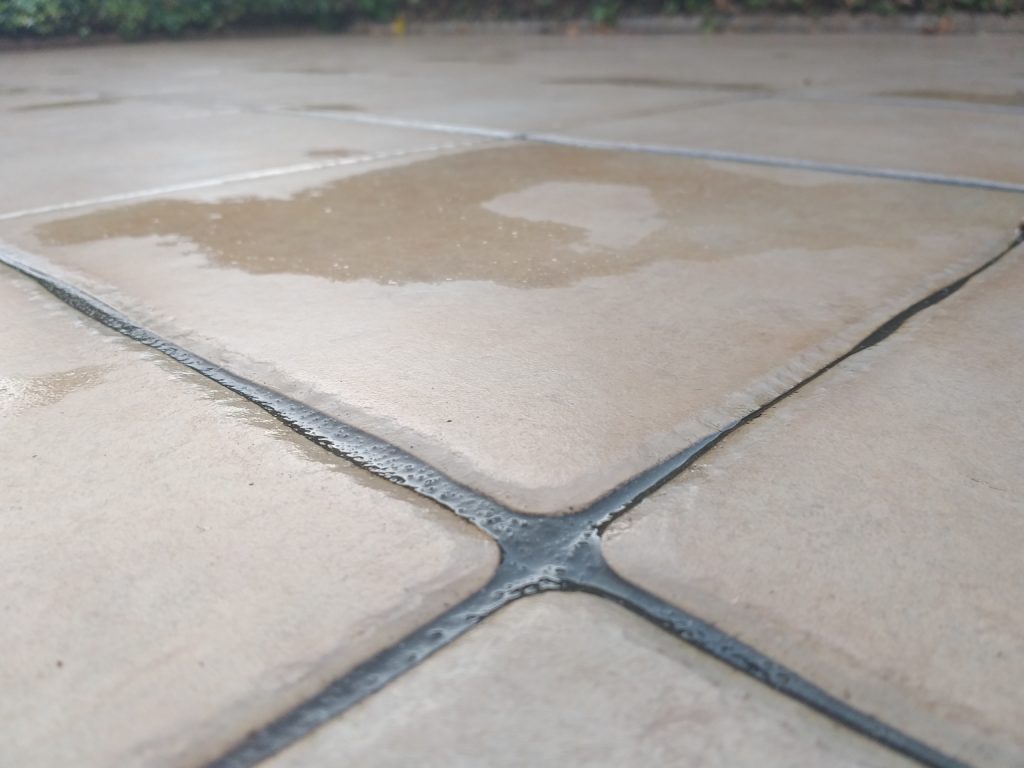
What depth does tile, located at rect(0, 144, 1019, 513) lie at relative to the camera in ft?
2.26

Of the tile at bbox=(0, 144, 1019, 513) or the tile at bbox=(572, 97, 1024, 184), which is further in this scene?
the tile at bbox=(572, 97, 1024, 184)

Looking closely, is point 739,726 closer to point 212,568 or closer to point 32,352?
point 212,568

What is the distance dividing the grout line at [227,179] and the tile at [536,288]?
0.22ft

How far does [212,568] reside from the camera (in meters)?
0.53

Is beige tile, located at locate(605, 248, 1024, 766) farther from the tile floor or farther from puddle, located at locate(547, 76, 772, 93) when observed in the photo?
puddle, located at locate(547, 76, 772, 93)

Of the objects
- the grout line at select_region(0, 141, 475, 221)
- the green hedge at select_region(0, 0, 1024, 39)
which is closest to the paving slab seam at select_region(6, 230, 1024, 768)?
the grout line at select_region(0, 141, 475, 221)

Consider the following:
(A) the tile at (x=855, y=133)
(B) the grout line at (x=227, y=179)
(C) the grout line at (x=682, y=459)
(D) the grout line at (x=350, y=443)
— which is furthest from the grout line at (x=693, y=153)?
(D) the grout line at (x=350, y=443)

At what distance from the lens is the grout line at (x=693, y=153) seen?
138cm

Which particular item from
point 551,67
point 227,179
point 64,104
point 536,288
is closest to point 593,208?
point 536,288

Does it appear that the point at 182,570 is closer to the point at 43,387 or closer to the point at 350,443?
the point at 350,443

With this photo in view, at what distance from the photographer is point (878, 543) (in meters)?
0.53

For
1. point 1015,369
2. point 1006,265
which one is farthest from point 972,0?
point 1015,369

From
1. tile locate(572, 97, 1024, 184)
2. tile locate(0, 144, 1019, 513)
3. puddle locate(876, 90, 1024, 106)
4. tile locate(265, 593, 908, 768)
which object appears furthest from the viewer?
puddle locate(876, 90, 1024, 106)

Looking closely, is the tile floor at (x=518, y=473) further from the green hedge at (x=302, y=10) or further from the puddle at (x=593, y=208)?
the green hedge at (x=302, y=10)
